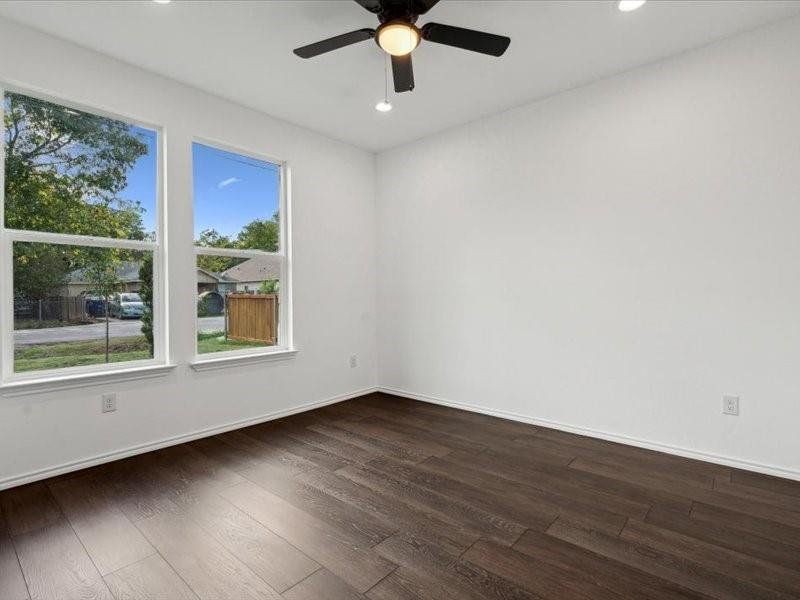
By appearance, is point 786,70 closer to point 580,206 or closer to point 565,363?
point 580,206

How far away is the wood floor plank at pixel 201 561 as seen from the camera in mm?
1613

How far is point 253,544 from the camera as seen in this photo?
191 cm

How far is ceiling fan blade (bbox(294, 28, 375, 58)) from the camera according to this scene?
214cm

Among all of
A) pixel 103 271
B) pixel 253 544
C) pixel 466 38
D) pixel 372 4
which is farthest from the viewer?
pixel 103 271

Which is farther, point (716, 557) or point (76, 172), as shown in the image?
point (76, 172)

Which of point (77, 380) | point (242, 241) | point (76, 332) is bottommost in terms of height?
point (77, 380)

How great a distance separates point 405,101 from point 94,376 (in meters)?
3.16

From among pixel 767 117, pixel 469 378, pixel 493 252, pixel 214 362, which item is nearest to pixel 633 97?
pixel 767 117

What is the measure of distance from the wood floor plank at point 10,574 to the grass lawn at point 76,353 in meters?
1.11

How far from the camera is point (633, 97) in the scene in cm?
307

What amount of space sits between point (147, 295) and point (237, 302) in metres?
0.74

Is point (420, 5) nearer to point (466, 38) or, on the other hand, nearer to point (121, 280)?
point (466, 38)

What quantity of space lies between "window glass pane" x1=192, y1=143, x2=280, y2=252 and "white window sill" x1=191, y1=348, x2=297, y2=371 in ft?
3.18

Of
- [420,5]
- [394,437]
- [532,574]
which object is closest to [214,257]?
[394,437]
